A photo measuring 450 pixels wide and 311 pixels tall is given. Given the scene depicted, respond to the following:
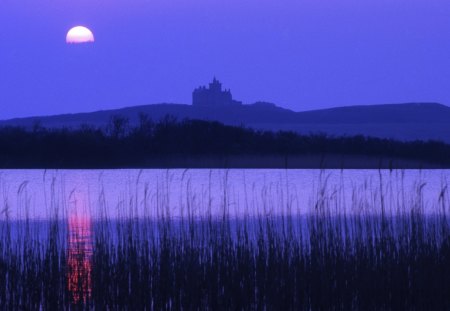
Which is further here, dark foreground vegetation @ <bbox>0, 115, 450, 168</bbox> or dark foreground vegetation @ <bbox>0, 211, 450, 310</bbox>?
dark foreground vegetation @ <bbox>0, 115, 450, 168</bbox>

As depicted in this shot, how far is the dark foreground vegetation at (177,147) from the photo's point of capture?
16.4 m

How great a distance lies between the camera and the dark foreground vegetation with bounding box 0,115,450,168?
53.8 ft

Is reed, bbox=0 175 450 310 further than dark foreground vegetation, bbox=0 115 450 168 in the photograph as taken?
No

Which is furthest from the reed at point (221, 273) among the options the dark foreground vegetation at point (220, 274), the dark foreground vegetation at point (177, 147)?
the dark foreground vegetation at point (177, 147)

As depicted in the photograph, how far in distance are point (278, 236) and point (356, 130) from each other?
2101 centimetres

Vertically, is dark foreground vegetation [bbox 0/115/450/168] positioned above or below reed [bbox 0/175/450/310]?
above

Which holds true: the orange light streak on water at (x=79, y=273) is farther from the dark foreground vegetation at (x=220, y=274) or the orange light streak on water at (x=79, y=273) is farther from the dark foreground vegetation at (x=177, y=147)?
the dark foreground vegetation at (x=177, y=147)

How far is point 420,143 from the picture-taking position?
57.8ft

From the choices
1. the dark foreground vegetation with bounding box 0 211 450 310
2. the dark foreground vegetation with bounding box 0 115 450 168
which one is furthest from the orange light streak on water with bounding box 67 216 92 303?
the dark foreground vegetation with bounding box 0 115 450 168

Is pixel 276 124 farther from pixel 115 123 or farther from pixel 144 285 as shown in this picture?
pixel 144 285

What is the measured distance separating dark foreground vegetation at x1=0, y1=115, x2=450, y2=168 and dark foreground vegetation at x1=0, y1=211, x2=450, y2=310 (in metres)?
9.69

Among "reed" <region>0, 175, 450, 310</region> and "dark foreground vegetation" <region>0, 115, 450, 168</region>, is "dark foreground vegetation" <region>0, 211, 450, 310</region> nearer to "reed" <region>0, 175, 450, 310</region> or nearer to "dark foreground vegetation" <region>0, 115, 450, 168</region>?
"reed" <region>0, 175, 450, 310</region>

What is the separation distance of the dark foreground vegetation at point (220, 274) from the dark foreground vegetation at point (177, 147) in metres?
9.69

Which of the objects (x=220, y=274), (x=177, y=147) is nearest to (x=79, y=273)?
(x=220, y=274)
